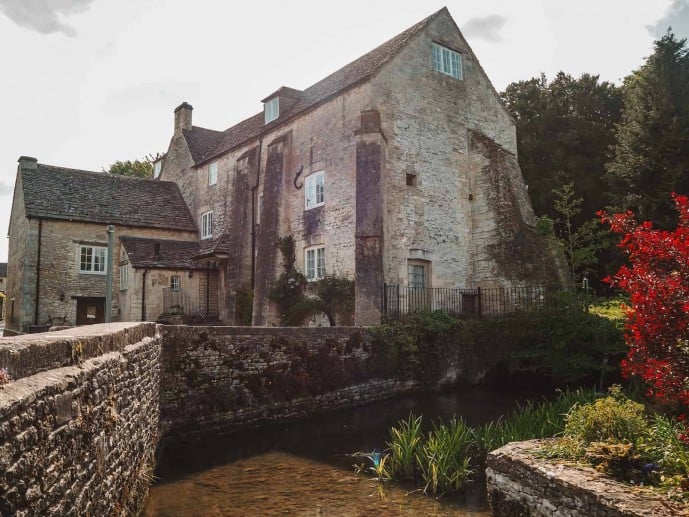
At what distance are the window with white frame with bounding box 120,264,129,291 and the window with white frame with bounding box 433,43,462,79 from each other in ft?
60.1

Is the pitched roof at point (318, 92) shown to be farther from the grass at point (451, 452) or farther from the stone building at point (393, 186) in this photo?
the grass at point (451, 452)

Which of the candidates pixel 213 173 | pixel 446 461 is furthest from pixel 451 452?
pixel 213 173

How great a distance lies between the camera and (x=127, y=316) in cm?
2527

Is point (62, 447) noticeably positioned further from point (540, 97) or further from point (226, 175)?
point (540, 97)

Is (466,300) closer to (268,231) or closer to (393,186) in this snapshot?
(393,186)

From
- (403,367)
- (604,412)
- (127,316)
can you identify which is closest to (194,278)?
(127,316)

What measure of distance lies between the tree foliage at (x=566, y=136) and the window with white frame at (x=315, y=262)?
15.8 metres

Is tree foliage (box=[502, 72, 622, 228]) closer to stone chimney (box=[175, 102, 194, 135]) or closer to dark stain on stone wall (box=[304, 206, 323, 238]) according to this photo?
dark stain on stone wall (box=[304, 206, 323, 238])

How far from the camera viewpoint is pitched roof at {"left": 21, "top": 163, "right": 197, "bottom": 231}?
2570 cm

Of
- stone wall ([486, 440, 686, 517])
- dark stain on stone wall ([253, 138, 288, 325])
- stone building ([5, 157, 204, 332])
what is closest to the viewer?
stone wall ([486, 440, 686, 517])

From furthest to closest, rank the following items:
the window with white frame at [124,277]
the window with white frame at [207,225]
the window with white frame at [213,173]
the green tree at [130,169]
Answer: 1. the green tree at [130,169]
2. the window with white frame at [213,173]
3. the window with white frame at [207,225]
4. the window with white frame at [124,277]

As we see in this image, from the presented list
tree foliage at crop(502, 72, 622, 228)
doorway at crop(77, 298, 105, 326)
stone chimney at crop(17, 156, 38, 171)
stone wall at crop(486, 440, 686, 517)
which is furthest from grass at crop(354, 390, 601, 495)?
stone chimney at crop(17, 156, 38, 171)

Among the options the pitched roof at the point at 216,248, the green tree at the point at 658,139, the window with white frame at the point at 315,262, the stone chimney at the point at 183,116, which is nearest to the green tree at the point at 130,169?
the stone chimney at the point at 183,116

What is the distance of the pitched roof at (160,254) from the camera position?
24919 millimetres
